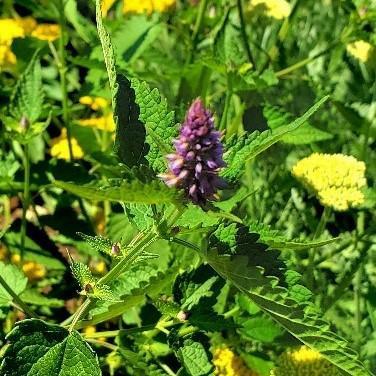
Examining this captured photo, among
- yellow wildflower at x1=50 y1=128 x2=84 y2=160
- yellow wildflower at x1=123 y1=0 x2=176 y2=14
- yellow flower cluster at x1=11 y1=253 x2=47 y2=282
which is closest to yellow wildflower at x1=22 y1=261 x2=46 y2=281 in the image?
yellow flower cluster at x1=11 y1=253 x2=47 y2=282

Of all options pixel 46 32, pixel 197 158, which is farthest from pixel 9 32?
pixel 197 158

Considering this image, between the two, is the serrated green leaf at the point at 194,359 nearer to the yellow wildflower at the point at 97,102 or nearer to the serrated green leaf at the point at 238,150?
the serrated green leaf at the point at 238,150

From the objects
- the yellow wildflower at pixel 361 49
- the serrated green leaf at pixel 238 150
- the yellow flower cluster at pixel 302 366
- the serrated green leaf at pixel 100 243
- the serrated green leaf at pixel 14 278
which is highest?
the serrated green leaf at pixel 238 150

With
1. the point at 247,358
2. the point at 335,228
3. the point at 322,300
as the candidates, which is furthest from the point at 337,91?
the point at 247,358

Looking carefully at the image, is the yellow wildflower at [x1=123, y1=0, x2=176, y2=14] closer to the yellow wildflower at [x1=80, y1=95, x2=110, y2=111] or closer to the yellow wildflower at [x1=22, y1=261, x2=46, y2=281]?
the yellow wildflower at [x1=80, y1=95, x2=110, y2=111]

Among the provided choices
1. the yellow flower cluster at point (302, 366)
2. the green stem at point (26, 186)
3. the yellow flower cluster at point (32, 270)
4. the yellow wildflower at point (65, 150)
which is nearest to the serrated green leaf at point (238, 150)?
the yellow flower cluster at point (302, 366)

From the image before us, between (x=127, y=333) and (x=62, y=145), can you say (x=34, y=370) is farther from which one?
(x=62, y=145)

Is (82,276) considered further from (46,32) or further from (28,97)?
(46,32)
